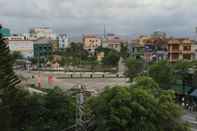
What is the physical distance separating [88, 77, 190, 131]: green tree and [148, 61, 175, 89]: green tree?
17.0m

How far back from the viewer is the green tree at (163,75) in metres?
36.5

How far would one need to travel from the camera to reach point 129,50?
338ft

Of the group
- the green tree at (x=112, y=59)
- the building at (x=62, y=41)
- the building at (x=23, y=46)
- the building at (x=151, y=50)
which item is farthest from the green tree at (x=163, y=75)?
the building at (x=62, y=41)

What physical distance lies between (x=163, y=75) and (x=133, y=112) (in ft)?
65.5

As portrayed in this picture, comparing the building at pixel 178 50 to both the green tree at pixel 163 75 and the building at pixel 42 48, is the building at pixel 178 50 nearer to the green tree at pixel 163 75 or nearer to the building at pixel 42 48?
the green tree at pixel 163 75

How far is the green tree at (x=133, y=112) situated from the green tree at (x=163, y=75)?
1704 centimetres

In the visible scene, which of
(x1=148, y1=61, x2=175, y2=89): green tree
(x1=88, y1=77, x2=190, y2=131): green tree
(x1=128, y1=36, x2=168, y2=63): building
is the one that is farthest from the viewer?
(x1=128, y1=36, x2=168, y2=63): building

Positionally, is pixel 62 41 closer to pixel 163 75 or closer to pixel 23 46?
pixel 23 46

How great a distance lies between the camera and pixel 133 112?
17.7 meters

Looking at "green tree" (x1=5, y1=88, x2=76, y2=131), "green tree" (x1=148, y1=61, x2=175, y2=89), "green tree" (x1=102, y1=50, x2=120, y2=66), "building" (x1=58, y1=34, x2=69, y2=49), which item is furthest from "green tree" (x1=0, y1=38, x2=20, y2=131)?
"building" (x1=58, y1=34, x2=69, y2=49)

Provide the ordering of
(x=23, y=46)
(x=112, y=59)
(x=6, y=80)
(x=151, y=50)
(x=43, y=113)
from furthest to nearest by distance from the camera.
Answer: (x=23, y=46), (x=112, y=59), (x=151, y=50), (x=43, y=113), (x=6, y=80)

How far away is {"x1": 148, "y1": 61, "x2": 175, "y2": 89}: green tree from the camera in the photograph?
1436 inches

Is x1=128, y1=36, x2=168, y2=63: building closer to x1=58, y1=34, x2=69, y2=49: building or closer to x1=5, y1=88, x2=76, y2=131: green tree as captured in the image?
x1=58, y1=34, x2=69, y2=49: building

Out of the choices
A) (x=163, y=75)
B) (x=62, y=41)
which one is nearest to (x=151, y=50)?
(x=163, y=75)
